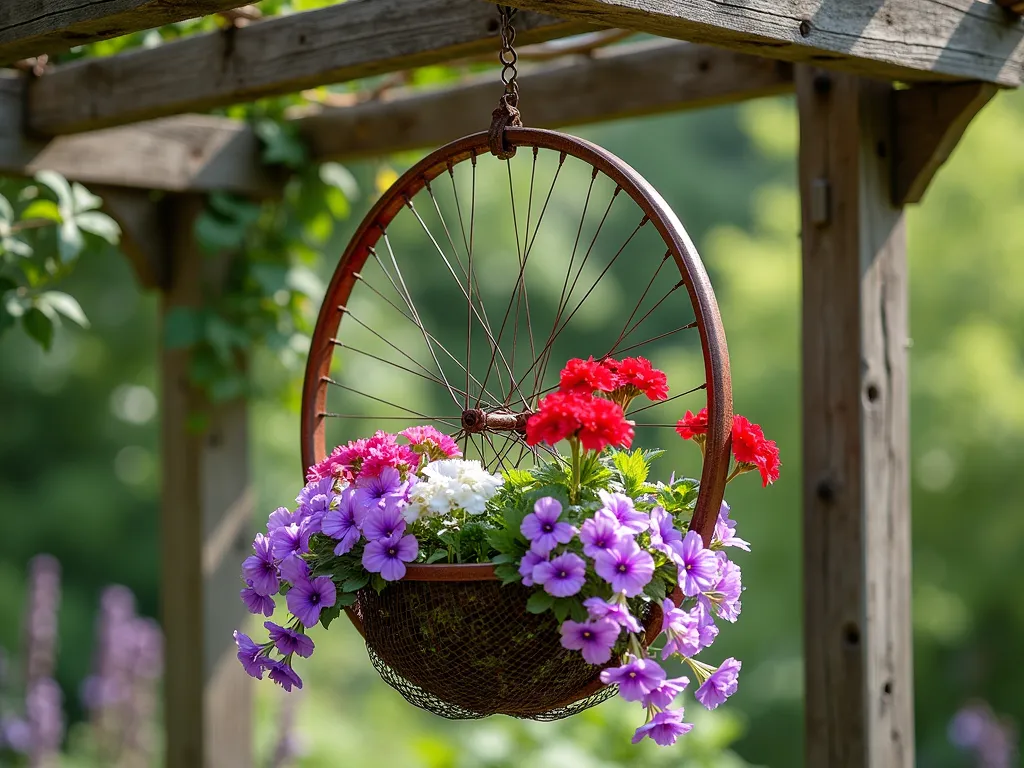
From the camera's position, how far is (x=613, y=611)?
120cm

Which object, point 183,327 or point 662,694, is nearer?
point 662,694

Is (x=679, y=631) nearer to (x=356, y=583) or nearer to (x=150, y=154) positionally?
(x=356, y=583)

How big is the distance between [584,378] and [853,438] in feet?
3.09

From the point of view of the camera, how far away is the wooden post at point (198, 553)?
9.84 feet

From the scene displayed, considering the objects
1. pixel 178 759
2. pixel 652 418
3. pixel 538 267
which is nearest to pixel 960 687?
pixel 652 418

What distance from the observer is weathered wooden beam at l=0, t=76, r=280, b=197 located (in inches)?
100

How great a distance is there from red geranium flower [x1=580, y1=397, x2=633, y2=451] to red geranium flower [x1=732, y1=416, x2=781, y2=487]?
0.14 meters

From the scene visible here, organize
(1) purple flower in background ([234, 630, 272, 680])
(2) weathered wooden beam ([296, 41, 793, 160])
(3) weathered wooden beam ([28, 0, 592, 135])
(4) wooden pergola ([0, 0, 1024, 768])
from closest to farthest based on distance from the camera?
1. (1) purple flower in background ([234, 630, 272, 680])
2. (4) wooden pergola ([0, 0, 1024, 768])
3. (3) weathered wooden beam ([28, 0, 592, 135])
4. (2) weathered wooden beam ([296, 41, 793, 160])

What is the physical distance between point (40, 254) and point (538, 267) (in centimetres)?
566

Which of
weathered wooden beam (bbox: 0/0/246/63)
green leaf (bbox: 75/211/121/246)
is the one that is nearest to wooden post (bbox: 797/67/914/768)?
weathered wooden beam (bbox: 0/0/246/63)

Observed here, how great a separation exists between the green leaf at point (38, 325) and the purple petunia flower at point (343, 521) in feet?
4.05

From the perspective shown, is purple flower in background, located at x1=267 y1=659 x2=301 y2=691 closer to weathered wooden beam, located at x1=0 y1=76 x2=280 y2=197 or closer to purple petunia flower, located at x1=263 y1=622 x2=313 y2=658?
purple petunia flower, located at x1=263 y1=622 x2=313 y2=658

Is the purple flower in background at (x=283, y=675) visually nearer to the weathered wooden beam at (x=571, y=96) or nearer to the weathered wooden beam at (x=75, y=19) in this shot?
the weathered wooden beam at (x=75, y=19)

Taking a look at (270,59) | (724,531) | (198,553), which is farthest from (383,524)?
(198,553)
